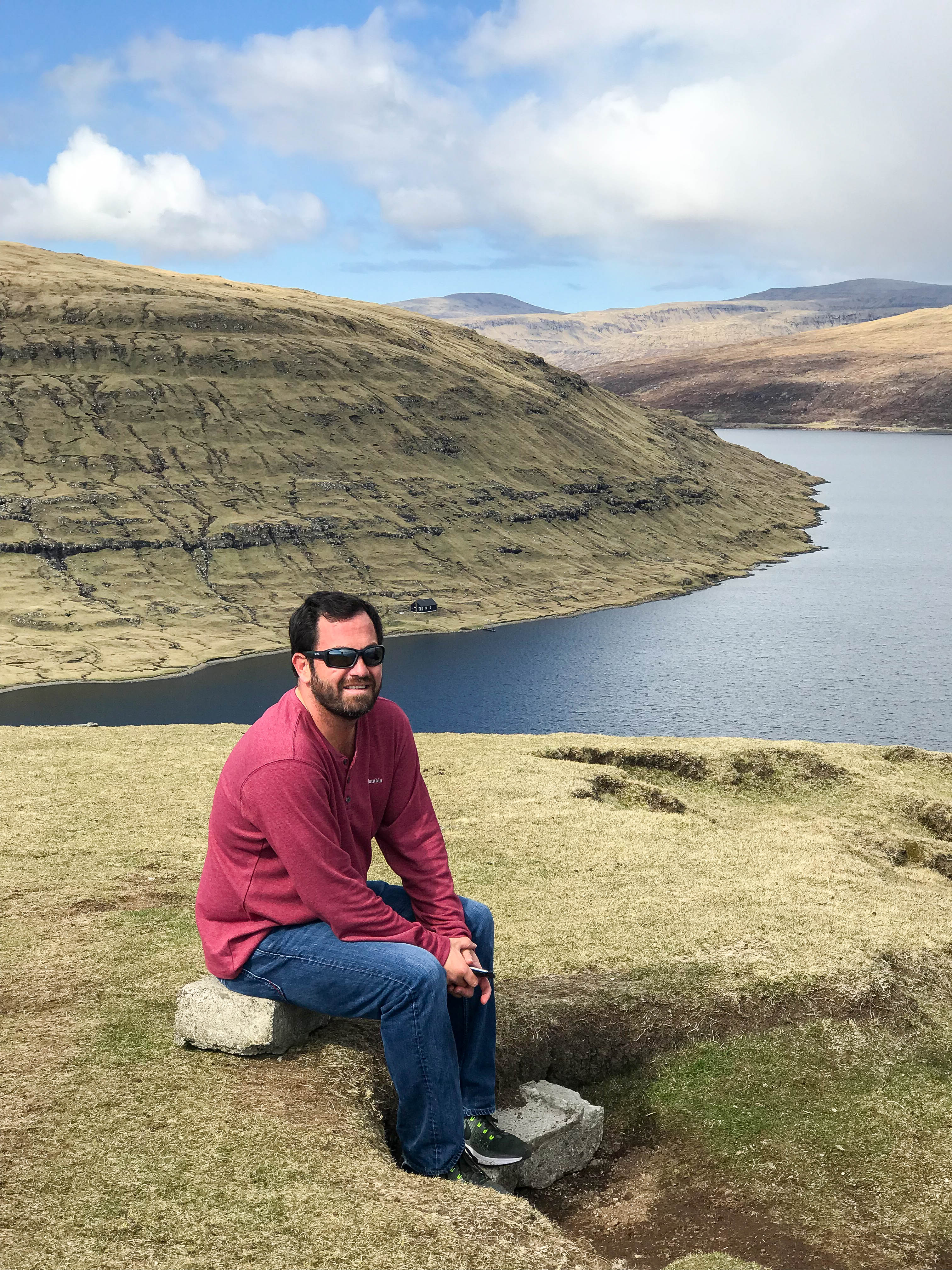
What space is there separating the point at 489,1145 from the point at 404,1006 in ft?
6.67

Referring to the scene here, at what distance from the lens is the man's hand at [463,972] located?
8.74 meters

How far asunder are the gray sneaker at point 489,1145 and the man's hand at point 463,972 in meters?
1.30

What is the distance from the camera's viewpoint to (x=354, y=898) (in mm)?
8625

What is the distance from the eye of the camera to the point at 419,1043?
8.46 metres

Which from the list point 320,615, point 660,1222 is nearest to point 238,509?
point 320,615

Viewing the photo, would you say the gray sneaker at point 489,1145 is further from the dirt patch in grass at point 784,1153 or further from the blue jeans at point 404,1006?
the dirt patch in grass at point 784,1153

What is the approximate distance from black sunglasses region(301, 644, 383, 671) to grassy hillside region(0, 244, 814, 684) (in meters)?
110

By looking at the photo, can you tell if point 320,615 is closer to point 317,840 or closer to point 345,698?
point 345,698

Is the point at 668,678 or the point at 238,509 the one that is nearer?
the point at 668,678

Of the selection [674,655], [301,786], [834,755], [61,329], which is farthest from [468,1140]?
[61,329]

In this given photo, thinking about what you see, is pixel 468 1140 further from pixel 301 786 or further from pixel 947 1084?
pixel 947 1084

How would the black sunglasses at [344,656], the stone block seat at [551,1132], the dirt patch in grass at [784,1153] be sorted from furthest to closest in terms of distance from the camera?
the stone block seat at [551,1132]
the dirt patch in grass at [784,1153]
the black sunglasses at [344,656]

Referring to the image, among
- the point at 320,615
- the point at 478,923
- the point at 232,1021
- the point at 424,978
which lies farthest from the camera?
the point at 232,1021

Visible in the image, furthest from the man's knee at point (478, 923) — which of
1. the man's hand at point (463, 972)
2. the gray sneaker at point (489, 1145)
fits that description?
the gray sneaker at point (489, 1145)
